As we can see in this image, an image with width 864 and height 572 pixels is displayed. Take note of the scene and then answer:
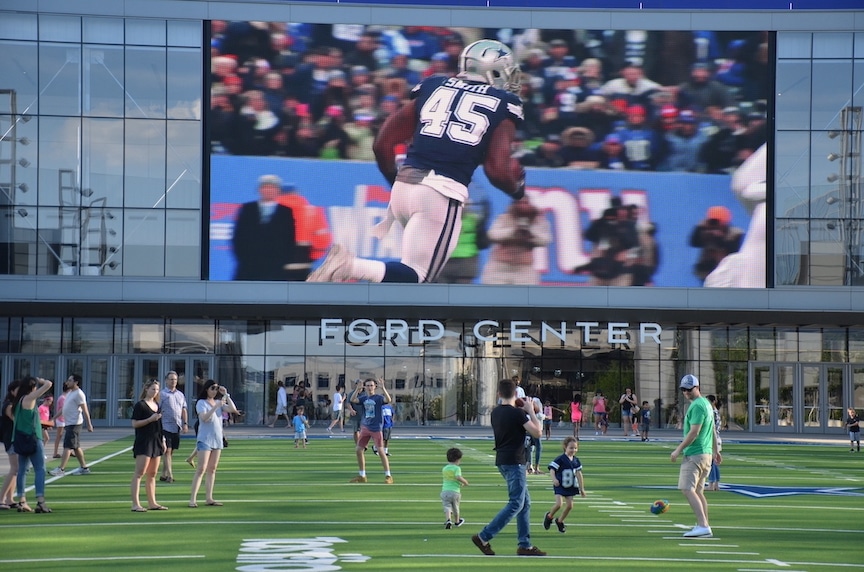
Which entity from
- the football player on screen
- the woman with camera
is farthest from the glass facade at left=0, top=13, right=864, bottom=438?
the woman with camera

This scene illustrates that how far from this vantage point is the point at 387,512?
17359 mm

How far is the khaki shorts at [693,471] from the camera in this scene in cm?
1481

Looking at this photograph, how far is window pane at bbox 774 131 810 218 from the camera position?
49031 mm

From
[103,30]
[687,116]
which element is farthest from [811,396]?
[103,30]

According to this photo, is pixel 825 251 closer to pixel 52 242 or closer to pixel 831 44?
pixel 831 44

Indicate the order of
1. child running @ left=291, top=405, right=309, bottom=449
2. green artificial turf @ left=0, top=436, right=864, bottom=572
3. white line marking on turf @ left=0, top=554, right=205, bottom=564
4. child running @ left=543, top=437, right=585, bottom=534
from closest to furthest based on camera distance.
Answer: white line marking on turf @ left=0, top=554, right=205, bottom=564 < green artificial turf @ left=0, top=436, right=864, bottom=572 < child running @ left=543, top=437, right=585, bottom=534 < child running @ left=291, top=405, right=309, bottom=449

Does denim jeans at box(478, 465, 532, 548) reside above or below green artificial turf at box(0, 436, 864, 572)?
above

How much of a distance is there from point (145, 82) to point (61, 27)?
3.94 meters

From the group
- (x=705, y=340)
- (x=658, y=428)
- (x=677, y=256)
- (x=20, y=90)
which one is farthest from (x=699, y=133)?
(x=20, y=90)

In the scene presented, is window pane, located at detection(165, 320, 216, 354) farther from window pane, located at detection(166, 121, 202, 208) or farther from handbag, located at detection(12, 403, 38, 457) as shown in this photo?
handbag, located at detection(12, 403, 38, 457)

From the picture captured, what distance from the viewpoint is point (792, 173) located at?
4925 centimetres

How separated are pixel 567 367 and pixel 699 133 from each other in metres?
11.1

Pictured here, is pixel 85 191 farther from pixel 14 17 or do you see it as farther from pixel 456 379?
pixel 456 379

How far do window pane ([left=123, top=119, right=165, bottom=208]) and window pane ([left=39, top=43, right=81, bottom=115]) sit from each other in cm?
242
